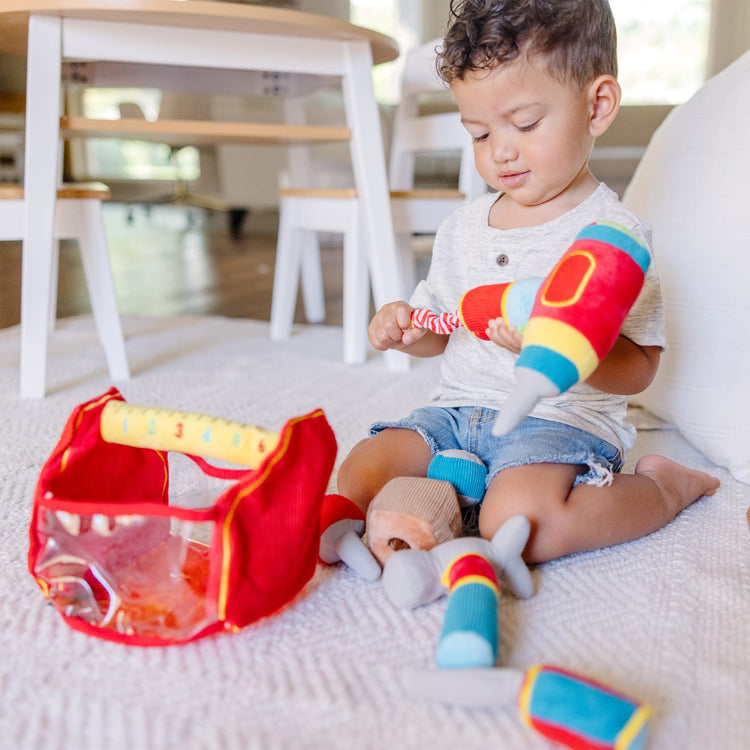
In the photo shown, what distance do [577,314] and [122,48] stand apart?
0.95m

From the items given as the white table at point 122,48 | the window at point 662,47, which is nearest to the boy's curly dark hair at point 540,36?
the white table at point 122,48

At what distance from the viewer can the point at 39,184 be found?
115 cm

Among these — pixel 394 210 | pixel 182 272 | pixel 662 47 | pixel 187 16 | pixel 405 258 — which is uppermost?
pixel 662 47

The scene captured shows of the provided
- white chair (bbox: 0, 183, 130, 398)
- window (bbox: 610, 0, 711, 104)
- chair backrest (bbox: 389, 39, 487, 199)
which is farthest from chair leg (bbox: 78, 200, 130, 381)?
window (bbox: 610, 0, 711, 104)

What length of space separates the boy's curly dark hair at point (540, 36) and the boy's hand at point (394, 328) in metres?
0.20

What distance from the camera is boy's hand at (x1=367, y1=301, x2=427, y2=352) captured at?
0.69 m

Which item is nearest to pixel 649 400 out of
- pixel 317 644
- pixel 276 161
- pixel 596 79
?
pixel 596 79

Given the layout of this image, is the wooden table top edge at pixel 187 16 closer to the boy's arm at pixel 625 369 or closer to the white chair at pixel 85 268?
the white chair at pixel 85 268

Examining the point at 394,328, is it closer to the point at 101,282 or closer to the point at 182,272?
the point at 101,282

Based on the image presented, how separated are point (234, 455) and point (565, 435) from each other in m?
0.30

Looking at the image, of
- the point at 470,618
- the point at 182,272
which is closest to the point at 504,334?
the point at 470,618

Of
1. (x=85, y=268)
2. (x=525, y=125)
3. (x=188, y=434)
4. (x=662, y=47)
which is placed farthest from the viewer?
(x=662, y=47)

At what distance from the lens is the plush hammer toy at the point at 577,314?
49 centimetres

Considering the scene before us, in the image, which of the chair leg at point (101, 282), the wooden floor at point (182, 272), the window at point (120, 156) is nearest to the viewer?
the chair leg at point (101, 282)
